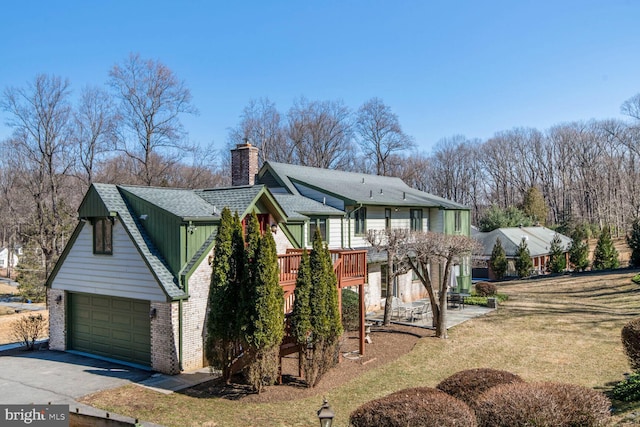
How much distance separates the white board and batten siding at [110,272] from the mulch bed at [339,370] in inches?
119

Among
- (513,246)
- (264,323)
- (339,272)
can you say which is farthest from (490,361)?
(513,246)

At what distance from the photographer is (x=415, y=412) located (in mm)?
6344

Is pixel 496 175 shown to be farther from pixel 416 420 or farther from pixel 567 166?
pixel 416 420

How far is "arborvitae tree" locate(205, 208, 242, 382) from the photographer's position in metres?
11.9

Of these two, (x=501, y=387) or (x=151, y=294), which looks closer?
(x=501, y=387)

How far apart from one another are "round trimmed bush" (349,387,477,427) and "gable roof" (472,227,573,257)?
3382 centimetres

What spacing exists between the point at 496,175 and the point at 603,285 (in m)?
41.8

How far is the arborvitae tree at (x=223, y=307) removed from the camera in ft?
39.2

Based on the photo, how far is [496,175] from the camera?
6850 centimetres

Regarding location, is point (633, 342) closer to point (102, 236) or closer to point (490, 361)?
point (490, 361)

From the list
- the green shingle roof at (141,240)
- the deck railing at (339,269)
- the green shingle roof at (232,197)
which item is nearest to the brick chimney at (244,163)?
the green shingle roof at (232,197)

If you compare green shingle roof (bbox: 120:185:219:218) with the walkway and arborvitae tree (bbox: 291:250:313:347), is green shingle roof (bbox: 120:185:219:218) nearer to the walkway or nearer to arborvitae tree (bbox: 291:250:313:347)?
arborvitae tree (bbox: 291:250:313:347)

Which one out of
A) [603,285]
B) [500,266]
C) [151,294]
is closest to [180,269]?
[151,294]

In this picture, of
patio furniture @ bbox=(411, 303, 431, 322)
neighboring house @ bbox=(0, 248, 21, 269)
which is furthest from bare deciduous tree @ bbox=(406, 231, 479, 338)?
neighboring house @ bbox=(0, 248, 21, 269)
